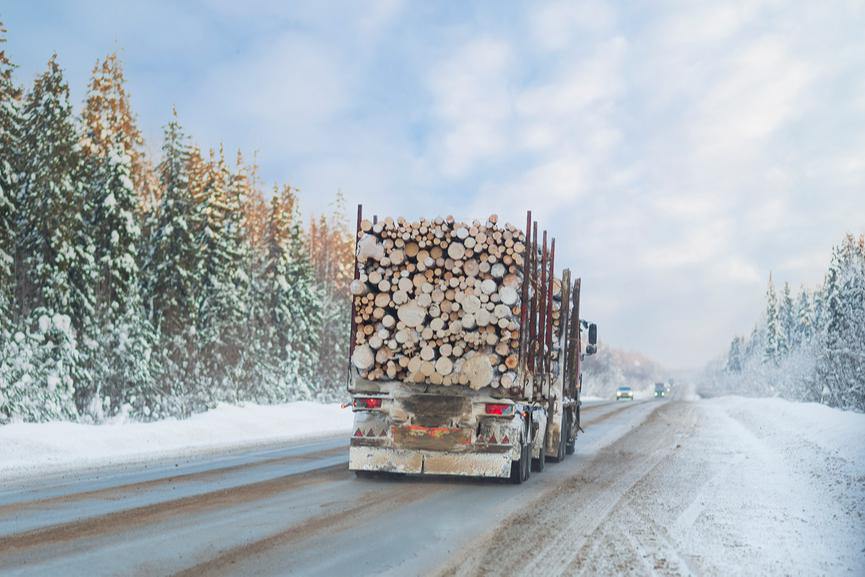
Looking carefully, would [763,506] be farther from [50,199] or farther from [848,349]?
[848,349]

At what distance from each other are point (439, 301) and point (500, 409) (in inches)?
68.2

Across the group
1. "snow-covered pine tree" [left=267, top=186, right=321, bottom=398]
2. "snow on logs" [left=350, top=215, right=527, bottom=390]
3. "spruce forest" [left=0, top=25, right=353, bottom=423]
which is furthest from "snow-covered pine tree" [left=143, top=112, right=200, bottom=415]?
"snow on logs" [left=350, top=215, right=527, bottom=390]

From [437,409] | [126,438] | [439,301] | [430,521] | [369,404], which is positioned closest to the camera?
[430,521]

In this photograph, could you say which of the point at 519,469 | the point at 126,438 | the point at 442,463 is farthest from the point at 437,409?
the point at 126,438

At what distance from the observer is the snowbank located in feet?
46.8

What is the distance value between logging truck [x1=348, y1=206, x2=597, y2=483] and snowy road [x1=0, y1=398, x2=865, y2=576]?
52 centimetres

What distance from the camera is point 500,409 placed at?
1133cm

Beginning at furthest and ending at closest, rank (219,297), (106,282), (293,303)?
1. (293,303)
2. (219,297)
3. (106,282)

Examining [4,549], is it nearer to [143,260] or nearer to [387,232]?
[387,232]

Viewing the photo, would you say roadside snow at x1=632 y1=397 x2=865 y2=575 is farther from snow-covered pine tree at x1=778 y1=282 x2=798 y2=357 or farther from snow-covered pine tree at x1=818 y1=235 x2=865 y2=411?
snow-covered pine tree at x1=778 y1=282 x2=798 y2=357

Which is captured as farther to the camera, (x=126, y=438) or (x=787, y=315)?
(x=787, y=315)

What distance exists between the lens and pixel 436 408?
37.7ft

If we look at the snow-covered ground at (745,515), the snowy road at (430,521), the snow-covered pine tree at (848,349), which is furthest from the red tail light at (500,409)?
the snow-covered pine tree at (848,349)

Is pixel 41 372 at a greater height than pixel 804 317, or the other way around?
pixel 804 317
